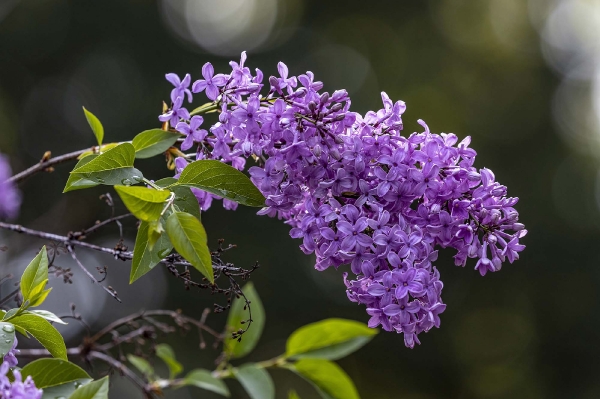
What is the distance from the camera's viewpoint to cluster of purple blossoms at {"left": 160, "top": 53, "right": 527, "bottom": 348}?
130cm

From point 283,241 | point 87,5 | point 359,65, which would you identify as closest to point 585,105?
point 359,65

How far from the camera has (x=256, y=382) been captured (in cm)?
179

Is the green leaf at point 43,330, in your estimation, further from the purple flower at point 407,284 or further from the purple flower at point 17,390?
the purple flower at point 407,284

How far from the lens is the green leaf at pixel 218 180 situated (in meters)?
1.23

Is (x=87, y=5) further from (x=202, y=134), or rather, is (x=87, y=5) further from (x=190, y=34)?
(x=202, y=134)

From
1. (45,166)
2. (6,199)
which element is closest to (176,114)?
(45,166)

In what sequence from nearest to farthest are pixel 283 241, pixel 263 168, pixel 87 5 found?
pixel 263 168
pixel 283 241
pixel 87 5

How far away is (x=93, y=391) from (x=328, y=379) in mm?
974

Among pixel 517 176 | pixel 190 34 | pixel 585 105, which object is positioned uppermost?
pixel 190 34

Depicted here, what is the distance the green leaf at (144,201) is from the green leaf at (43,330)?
26 centimetres

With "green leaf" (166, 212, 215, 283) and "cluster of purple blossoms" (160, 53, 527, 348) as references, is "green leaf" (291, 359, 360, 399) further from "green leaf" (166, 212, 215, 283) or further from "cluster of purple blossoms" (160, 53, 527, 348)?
"green leaf" (166, 212, 215, 283)

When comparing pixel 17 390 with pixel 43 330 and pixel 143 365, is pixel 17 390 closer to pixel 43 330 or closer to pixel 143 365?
pixel 43 330

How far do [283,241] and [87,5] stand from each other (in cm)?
579

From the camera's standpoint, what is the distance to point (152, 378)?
200 centimetres
